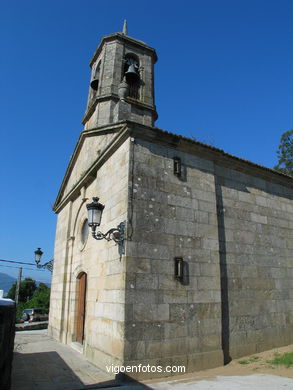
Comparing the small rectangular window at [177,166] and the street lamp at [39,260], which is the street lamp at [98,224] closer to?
the small rectangular window at [177,166]

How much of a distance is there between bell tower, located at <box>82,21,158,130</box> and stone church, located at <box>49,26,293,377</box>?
1784 mm

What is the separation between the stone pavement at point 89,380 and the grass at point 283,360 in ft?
2.70

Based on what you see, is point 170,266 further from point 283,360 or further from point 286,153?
point 286,153

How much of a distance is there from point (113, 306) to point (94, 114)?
7.41 m

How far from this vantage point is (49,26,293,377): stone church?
18.8 ft

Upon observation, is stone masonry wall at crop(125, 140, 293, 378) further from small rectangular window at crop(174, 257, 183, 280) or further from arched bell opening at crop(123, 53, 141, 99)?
arched bell opening at crop(123, 53, 141, 99)

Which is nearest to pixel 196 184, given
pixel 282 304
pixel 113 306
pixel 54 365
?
pixel 113 306

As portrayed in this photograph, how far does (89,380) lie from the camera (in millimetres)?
5480

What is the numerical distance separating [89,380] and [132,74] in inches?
379

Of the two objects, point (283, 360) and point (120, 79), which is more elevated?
point (120, 79)

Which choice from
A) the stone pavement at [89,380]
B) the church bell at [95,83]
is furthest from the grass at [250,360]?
the church bell at [95,83]

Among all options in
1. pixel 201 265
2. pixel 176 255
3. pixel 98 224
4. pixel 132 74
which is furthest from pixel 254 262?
pixel 132 74

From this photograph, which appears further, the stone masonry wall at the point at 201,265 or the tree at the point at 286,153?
the tree at the point at 286,153

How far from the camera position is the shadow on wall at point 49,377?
5.09m
